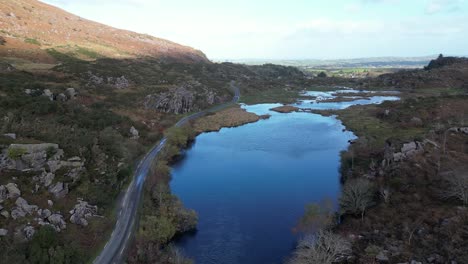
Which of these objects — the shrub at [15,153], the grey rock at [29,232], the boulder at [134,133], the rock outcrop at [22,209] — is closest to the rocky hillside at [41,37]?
the boulder at [134,133]

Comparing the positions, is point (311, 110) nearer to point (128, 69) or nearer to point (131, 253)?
point (128, 69)

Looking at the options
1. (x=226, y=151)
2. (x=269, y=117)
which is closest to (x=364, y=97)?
(x=269, y=117)

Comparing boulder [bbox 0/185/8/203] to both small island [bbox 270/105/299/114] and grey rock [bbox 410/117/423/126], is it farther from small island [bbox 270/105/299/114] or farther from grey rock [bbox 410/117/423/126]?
small island [bbox 270/105/299/114]

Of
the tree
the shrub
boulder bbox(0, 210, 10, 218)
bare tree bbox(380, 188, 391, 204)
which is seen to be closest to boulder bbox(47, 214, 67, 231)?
boulder bbox(0, 210, 10, 218)

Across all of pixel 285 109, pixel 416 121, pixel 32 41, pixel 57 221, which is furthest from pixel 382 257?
pixel 32 41

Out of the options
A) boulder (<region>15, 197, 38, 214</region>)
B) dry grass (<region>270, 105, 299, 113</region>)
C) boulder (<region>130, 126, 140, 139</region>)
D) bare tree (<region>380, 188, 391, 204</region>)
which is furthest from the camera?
dry grass (<region>270, 105, 299, 113</region>)

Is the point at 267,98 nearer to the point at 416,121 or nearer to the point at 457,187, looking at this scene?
the point at 416,121

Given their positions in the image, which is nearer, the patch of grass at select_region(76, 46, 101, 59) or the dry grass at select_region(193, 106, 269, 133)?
the dry grass at select_region(193, 106, 269, 133)

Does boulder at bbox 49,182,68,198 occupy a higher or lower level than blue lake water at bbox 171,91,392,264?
higher

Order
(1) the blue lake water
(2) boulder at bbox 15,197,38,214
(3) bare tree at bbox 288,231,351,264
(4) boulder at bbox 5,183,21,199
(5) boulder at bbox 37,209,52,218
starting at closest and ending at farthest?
(3) bare tree at bbox 288,231,351,264
(2) boulder at bbox 15,197,38,214
(4) boulder at bbox 5,183,21,199
(5) boulder at bbox 37,209,52,218
(1) the blue lake water
